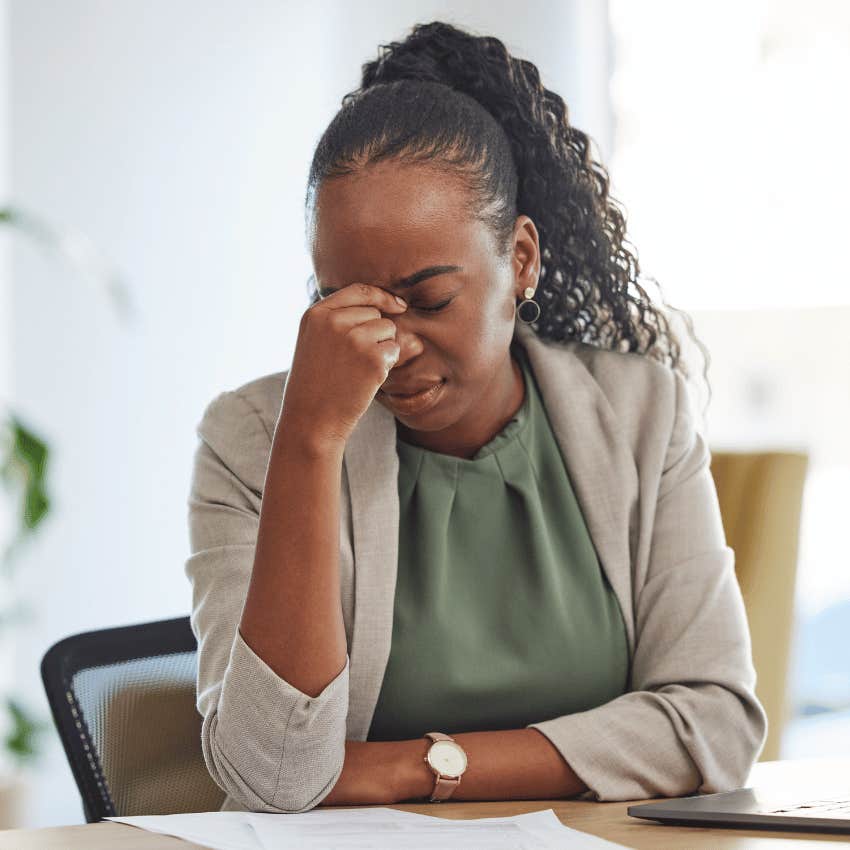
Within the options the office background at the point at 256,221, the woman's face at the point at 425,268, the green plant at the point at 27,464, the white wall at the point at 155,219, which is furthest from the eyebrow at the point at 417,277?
the white wall at the point at 155,219

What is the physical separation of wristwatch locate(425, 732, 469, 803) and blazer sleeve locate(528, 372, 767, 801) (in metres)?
0.10

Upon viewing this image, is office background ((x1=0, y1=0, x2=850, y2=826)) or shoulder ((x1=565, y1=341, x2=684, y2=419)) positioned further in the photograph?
office background ((x1=0, y1=0, x2=850, y2=826))

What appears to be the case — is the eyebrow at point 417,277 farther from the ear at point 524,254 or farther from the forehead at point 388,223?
the ear at point 524,254

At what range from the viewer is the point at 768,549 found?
1.64 meters

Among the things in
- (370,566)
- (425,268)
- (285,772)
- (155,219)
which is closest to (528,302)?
(425,268)

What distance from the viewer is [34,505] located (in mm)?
2717

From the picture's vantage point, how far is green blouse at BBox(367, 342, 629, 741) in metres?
1.31

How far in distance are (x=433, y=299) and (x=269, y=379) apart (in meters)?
0.29

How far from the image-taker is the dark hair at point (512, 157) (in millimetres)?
1323

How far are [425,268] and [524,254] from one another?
24 centimetres

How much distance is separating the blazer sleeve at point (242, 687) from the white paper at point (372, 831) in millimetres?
65

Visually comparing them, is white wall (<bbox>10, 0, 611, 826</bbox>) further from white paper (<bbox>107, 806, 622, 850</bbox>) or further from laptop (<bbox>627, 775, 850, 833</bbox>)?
laptop (<bbox>627, 775, 850, 833</bbox>)

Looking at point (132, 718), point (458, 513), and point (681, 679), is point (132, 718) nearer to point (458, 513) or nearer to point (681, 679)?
point (458, 513)

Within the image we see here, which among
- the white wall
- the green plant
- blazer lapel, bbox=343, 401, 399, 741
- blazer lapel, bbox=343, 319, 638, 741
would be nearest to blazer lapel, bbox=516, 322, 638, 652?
blazer lapel, bbox=343, 319, 638, 741
